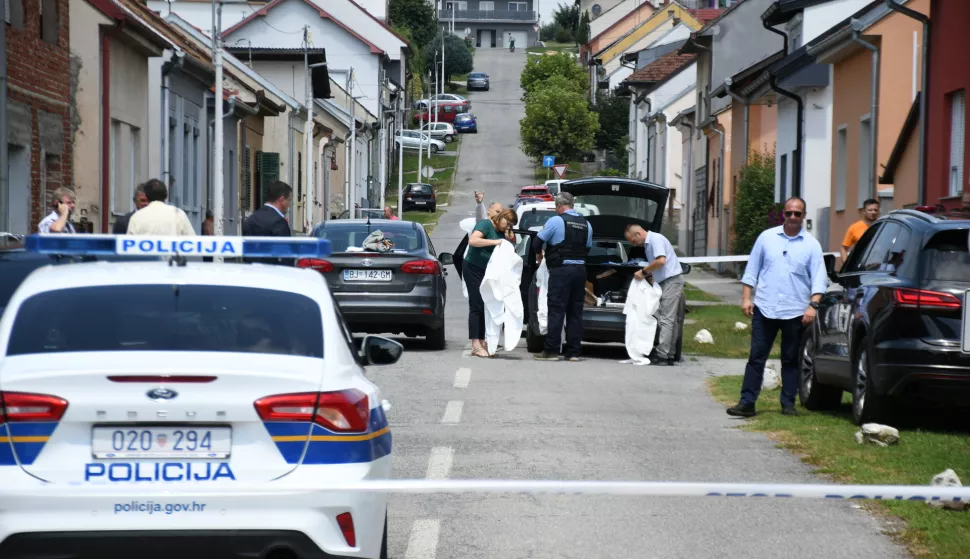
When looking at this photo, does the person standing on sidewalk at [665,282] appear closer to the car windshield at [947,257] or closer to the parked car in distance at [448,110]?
the car windshield at [947,257]

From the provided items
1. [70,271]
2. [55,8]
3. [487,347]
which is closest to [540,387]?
[487,347]

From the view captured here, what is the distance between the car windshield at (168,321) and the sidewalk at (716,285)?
22918 millimetres

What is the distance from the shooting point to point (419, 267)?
1709cm

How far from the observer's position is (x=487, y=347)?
16.8 meters

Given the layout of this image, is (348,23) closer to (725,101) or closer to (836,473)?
(725,101)

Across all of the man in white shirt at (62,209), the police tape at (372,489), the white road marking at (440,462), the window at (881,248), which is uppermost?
Result: the man in white shirt at (62,209)

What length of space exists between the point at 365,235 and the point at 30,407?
41.0 feet

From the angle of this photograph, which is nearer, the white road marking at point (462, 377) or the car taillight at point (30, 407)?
the car taillight at point (30, 407)

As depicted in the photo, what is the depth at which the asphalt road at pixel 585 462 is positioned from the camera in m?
7.02

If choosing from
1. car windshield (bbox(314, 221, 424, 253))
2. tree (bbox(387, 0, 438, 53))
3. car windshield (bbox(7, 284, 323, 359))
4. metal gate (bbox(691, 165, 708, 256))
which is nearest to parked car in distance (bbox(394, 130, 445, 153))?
tree (bbox(387, 0, 438, 53))

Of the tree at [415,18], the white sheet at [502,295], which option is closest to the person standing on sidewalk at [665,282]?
the white sheet at [502,295]

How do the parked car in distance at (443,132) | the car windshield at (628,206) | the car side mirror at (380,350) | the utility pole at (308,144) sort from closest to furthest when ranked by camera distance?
the car side mirror at (380,350)
the car windshield at (628,206)
the utility pole at (308,144)
the parked car in distance at (443,132)

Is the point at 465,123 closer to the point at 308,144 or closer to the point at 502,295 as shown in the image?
the point at 308,144

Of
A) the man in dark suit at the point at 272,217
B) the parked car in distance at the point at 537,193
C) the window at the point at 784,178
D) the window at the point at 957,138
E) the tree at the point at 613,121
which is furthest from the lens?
the tree at the point at 613,121
